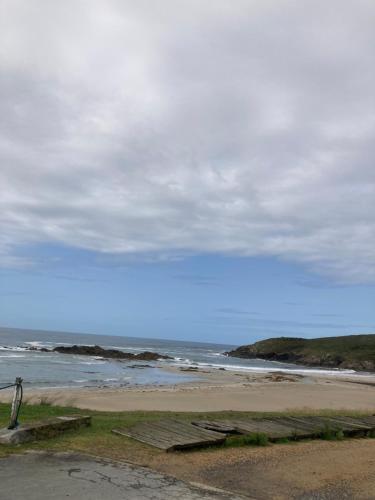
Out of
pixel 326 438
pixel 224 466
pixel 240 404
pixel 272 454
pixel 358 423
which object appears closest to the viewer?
pixel 224 466

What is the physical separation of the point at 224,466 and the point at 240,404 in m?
14.4

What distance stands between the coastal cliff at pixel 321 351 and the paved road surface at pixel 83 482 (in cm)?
6644

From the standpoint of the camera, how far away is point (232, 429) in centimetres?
973

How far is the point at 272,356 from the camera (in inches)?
3666

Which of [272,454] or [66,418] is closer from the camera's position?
[272,454]

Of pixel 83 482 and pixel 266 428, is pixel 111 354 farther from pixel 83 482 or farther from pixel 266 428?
pixel 83 482

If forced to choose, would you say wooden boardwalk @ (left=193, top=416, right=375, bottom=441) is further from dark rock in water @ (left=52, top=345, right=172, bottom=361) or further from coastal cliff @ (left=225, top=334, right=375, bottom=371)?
coastal cliff @ (left=225, top=334, right=375, bottom=371)

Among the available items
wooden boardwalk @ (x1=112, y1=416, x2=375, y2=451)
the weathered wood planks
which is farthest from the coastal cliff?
the weathered wood planks

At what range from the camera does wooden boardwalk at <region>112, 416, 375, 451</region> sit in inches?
335

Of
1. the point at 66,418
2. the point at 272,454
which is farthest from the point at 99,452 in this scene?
the point at 272,454

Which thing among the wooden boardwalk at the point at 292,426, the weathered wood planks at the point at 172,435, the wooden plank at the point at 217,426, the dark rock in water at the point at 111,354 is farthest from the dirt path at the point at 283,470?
the dark rock in water at the point at 111,354

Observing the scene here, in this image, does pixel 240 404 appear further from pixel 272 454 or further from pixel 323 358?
pixel 323 358

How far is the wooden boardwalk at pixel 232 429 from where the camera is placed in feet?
27.9

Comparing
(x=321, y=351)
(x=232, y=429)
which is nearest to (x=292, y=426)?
(x=232, y=429)
